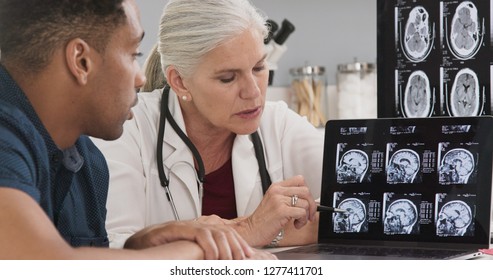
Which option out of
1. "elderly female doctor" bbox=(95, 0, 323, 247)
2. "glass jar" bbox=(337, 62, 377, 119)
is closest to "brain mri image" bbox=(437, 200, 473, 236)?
"elderly female doctor" bbox=(95, 0, 323, 247)

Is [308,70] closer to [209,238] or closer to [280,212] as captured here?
[280,212]

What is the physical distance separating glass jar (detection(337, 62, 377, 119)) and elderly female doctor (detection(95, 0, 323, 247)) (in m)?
1.21

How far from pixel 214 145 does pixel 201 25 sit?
286 mm

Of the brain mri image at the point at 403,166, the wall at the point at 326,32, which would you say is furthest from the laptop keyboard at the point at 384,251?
the wall at the point at 326,32

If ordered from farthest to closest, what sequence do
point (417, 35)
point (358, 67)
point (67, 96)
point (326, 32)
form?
1. point (326, 32)
2. point (358, 67)
3. point (417, 35)
4. point (67, 96)

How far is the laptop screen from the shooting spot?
1425 millimetres

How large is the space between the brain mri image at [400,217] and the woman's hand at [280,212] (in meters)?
0.14

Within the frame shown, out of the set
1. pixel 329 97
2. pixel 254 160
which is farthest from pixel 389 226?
pixel 329 97

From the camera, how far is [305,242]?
1.60 m

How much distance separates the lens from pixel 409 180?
1475mm

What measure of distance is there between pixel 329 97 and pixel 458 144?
72.5 inches

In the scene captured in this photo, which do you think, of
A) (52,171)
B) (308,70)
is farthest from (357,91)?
(52,171)

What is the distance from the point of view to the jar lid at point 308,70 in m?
3.21
